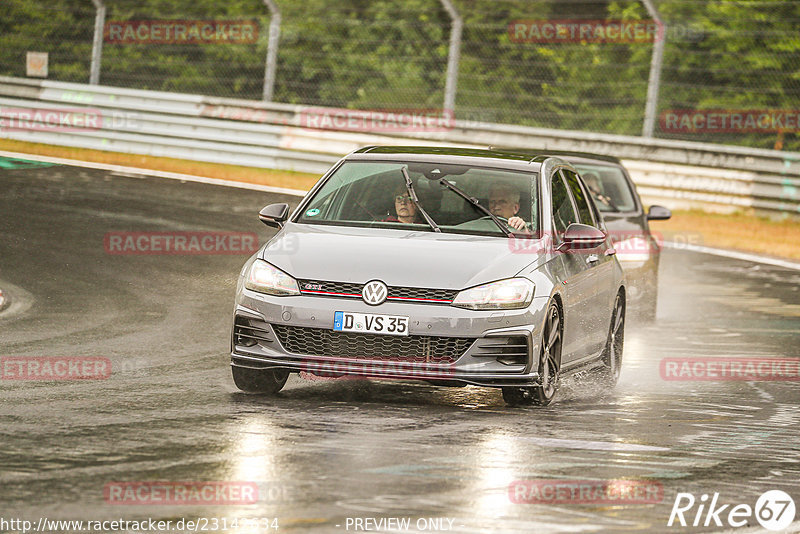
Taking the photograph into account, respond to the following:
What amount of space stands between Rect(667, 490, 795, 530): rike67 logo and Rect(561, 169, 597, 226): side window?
422cm

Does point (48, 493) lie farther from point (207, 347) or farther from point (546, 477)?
point (207, 347)

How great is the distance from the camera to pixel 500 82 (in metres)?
29.8

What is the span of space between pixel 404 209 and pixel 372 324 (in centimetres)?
137

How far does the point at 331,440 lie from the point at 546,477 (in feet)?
3.98

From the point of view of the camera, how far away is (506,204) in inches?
394

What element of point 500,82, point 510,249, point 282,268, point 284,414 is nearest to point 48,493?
point 284,414

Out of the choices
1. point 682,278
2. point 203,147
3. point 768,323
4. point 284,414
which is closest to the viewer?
point 284,414

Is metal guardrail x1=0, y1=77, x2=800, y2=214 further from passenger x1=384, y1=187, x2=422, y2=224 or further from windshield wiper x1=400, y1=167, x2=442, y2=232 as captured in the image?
passenger x1=384, y1=187, x2=422, y2=224

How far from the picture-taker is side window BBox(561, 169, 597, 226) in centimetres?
1110

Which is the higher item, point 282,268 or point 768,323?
point 282,268

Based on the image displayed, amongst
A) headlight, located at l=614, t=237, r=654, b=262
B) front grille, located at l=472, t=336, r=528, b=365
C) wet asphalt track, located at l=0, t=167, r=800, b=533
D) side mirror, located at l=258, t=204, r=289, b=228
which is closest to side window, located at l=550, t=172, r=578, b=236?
wet asphalt track, located at l=0, t=167, r=800, b=533

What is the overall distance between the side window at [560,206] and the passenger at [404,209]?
0.93 meters

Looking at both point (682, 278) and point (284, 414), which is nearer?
point (284, 414)

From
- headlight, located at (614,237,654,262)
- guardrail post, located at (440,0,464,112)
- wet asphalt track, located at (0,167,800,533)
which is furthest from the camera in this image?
guardrail post, located at (440,0,464,112)
